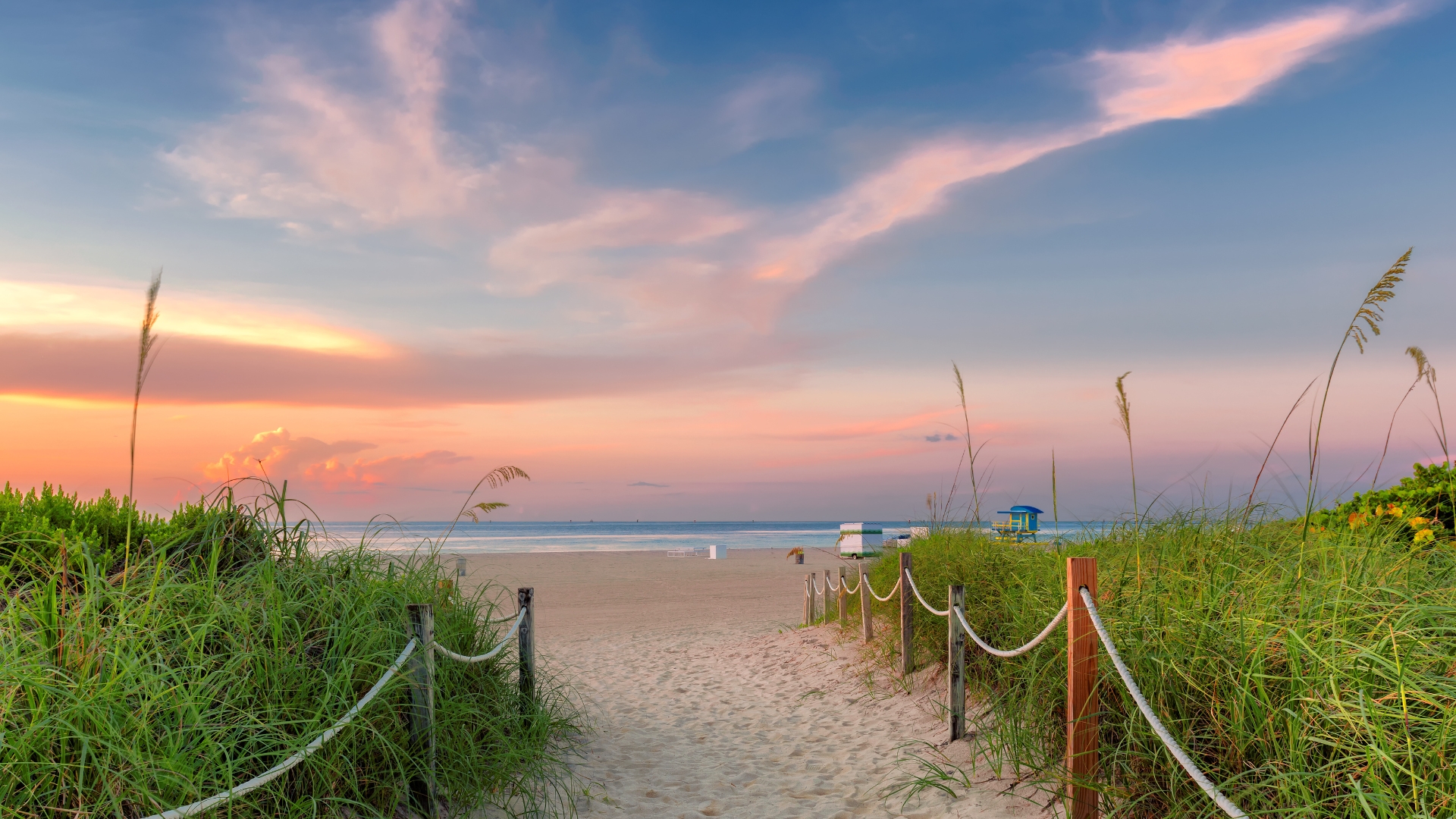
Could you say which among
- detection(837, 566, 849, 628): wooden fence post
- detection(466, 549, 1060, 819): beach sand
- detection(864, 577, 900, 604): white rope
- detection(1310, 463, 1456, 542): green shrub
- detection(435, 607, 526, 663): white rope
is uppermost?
detection(1310, 463, 1456, 542): green shrub

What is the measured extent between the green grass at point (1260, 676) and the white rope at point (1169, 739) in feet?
0.69

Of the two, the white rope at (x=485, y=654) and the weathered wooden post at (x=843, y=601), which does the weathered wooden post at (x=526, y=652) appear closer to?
the white rope at (x=485, y=654)

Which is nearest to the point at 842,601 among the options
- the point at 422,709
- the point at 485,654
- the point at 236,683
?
the point at 485,654

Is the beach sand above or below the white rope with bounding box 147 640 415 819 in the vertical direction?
below

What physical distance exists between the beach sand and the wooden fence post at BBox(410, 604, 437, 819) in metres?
1.37

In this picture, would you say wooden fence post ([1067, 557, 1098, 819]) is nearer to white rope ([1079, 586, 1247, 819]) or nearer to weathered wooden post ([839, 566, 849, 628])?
white rope ([1079, 586, 1247, 819])

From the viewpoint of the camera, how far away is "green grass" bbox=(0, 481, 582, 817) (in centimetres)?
336

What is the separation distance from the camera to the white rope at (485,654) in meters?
4.95

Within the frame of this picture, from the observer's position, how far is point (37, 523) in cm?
576

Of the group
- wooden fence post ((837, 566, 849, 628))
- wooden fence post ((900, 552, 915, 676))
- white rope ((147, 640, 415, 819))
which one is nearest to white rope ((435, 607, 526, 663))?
white rope ((147, 640, 415, 819))

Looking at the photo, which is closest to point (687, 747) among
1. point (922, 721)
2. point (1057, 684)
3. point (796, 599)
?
point (922, 721)

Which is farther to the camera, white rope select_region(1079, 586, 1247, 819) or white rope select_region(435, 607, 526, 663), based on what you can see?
white rope select_region(435, 607, 526, 663)

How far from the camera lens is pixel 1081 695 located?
4703mm

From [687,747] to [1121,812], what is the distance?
402 cm
